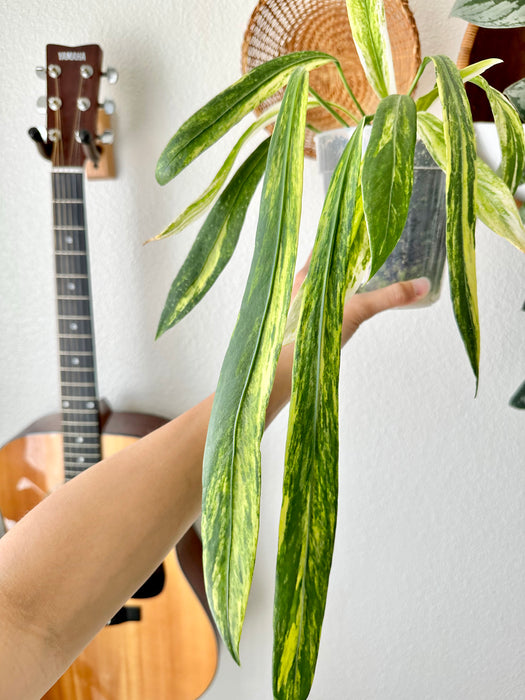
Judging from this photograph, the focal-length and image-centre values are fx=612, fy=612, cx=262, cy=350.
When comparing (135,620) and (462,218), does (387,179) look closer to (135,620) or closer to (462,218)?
(462,218)

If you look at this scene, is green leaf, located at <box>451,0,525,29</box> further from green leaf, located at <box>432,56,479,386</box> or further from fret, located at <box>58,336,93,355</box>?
fret, located at <box>58,336,93,355</box>

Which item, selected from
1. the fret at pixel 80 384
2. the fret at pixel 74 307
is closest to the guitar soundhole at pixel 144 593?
the fret at pixel 80 384

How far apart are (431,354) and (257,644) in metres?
0.61

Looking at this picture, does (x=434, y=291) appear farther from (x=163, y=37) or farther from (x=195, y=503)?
(x=163, y=37)

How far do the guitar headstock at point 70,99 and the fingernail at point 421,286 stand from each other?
0.55 m

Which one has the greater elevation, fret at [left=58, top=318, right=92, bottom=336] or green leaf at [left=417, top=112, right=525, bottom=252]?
green leaf at [left=417, top=112, right=525, bottom=252]

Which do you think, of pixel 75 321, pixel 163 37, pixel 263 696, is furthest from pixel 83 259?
pixel 263 696

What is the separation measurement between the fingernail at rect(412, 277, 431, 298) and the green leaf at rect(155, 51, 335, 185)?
0.77ft

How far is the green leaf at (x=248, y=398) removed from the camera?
13.0 inches

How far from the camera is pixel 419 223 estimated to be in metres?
0.58

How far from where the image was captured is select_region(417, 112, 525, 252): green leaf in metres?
0.49

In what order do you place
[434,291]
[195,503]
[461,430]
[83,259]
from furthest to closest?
[461,430] < [83,259] < [434,291] < [195,503]

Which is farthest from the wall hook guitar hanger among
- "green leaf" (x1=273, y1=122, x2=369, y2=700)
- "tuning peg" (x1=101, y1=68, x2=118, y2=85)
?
"green leaf" (x1=273, y1=122, x2=369, y2=700)

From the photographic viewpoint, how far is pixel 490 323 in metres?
1.01
